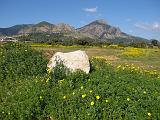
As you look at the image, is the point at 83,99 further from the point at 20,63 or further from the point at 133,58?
the point at 133,58

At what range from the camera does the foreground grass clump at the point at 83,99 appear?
8.26 m

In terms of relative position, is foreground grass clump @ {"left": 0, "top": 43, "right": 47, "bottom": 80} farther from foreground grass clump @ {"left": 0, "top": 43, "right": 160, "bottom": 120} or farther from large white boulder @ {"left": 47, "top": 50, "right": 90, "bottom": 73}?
foreground grass clump @ {"left": 0, "top": 43, "right": 160, "bottom": 120}

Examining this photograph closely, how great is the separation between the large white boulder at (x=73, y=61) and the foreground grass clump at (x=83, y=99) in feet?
3.17

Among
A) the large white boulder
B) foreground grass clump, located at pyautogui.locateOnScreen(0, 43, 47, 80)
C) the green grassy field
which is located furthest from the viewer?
the green grassy field

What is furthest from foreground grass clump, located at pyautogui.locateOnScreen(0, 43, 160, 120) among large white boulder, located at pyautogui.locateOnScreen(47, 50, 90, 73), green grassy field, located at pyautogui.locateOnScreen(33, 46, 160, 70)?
green grassy field, located at pyautogui.locateOnScreen(33, 46, 160, 70)

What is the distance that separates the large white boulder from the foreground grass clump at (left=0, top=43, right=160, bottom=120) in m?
0.97

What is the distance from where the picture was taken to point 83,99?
862cm

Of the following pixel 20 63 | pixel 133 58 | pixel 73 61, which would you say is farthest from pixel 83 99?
pixel 133 58

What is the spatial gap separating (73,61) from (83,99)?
3465 mm

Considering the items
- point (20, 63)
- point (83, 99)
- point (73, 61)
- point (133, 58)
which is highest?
point (73, 61)

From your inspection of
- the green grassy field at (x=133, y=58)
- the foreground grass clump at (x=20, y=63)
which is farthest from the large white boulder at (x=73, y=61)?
the green grassy field at (x=133, y=58)

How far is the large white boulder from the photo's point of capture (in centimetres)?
1171

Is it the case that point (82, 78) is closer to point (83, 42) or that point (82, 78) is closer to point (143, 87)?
point (143, 87)

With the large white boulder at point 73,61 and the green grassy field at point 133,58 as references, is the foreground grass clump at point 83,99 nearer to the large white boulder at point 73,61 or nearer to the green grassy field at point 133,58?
the large white boulder at point 73,61
